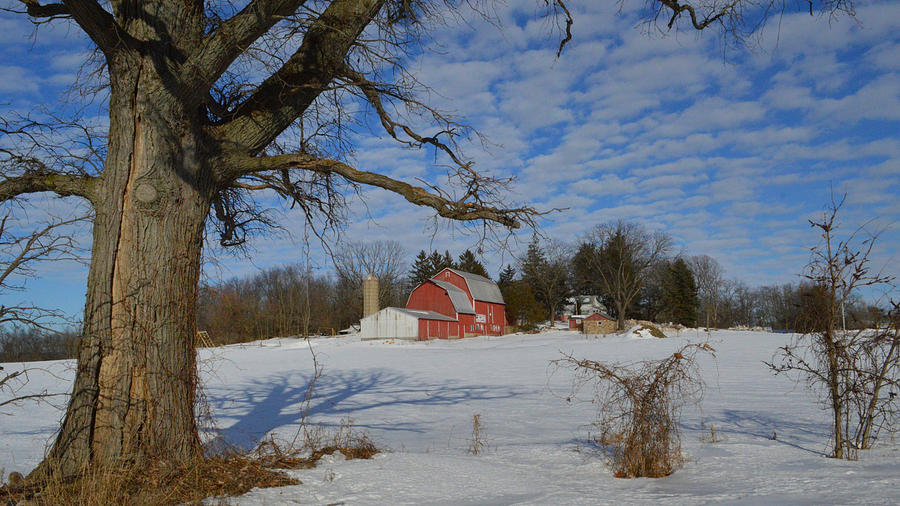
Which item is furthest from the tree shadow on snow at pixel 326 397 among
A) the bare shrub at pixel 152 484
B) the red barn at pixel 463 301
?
the red barn at pixel 463 301

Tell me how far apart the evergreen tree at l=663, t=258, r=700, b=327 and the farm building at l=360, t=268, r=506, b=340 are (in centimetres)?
2031

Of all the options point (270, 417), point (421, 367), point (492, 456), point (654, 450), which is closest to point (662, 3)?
point (654, 450)

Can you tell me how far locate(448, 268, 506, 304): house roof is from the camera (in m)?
63.8

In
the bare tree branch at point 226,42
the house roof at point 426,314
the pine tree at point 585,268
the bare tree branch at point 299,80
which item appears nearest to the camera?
A: the bare tree branch at point 226,42

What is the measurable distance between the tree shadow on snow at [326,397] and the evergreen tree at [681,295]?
187 ft

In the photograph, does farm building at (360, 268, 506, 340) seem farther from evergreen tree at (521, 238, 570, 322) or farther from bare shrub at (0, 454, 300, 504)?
bare shrub at (0, 454, 300, 504)

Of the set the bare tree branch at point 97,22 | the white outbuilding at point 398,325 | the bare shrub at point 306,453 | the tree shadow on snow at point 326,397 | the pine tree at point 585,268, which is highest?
the pine tree at point 585,268

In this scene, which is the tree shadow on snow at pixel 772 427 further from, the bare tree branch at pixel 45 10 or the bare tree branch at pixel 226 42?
the bare tree branch at pixel 45 10

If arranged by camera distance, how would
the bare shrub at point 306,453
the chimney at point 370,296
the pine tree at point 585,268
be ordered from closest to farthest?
the bare shrub at point 306,453
the chimney at point 370,296
the pine tree at point 585,268

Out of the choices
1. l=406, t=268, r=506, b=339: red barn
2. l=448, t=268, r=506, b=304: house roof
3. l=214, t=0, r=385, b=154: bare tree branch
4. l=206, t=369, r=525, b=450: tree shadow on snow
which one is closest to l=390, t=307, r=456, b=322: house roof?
l=406, t=268, r=506, b=339: red barn

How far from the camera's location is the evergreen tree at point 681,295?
240 feet

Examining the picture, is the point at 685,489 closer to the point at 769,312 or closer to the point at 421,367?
the point at 421,367

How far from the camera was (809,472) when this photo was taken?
20.8 feet

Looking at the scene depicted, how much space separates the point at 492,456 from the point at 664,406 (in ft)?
8.60
